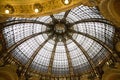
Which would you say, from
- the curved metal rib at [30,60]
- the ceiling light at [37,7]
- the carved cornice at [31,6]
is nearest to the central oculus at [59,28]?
the curved metal rib at [30,60]

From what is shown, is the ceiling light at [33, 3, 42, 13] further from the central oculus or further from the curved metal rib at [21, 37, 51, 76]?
the curved metal rib at [21, 37, 51, 76]

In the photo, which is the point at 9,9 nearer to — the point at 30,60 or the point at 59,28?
the point at 59,28

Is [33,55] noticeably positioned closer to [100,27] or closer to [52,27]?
[52,27]

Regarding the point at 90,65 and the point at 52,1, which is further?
the point at 90,65

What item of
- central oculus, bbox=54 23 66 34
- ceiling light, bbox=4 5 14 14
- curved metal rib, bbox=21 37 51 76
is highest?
ceiling light, bbox=4 5 14 14

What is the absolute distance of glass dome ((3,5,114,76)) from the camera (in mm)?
26516

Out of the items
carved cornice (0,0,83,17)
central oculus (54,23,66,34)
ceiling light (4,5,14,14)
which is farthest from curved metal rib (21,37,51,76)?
ceiling light (4,5,14,14)

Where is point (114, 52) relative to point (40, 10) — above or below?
below

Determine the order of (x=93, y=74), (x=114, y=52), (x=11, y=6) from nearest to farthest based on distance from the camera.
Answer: (x=11, y=6) < (x=114, y=52) < (x=93, y=74)

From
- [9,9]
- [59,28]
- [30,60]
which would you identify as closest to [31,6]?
[9,9]

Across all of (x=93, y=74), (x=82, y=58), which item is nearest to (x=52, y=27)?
(x=82, y=58)

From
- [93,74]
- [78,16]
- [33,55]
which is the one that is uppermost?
[78,16]

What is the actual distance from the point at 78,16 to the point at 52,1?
11315 mm

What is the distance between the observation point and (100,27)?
1062 inches
